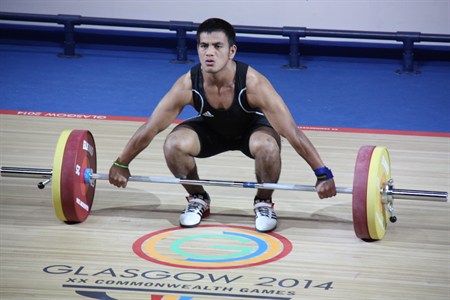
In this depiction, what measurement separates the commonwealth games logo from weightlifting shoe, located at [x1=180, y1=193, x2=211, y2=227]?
0.14 ft

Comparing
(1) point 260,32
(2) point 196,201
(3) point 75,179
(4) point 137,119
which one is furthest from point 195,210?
(1) point 260,32

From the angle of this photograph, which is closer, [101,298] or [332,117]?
[101,298]

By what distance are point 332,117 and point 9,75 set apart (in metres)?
3.45

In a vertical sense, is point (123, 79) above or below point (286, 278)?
above

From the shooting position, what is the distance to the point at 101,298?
411cm

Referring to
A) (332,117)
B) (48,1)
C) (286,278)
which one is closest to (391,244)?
(286,278)

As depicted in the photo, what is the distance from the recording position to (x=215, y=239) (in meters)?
4.91

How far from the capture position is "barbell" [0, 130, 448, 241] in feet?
15.2

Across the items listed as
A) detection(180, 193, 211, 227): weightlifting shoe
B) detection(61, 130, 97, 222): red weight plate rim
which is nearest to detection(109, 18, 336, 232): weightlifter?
detection(180, 193, 211, 227): weightlifting shoe

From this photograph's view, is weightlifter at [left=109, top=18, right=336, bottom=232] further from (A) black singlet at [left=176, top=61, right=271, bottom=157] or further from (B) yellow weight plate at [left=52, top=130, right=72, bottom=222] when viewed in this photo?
(B) yellow weight plate at [left=52, top=130, right=72, bottom=222]

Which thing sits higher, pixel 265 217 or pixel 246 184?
pixel 246 184

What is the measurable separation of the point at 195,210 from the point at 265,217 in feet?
1.37

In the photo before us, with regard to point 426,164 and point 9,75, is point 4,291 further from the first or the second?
point 9,75

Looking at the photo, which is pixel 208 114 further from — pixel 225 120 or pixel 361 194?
pixel 361 194
